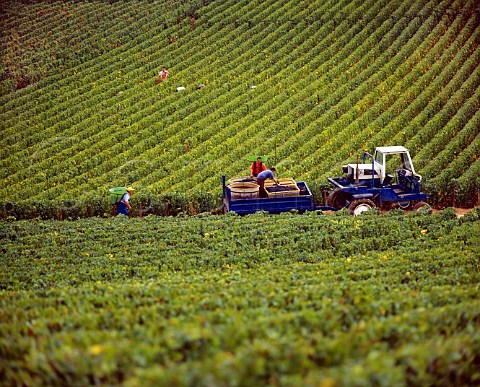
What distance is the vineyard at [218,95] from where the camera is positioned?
2244cm

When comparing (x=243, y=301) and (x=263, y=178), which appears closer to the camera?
(x=243, y=301)

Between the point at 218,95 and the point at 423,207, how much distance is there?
47.0ft

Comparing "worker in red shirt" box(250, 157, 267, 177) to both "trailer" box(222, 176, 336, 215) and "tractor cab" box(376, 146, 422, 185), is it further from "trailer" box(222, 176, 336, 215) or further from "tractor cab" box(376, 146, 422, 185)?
"tractor cab" box(376, 146, 422, 185)

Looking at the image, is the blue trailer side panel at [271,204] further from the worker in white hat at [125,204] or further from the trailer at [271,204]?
the worker in white hat at [125,204]

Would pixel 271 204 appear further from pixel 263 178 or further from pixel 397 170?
pixel 397 170

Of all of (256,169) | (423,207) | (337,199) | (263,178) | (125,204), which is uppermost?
(256,169)

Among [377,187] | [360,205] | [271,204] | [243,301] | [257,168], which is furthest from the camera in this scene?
[257,168]

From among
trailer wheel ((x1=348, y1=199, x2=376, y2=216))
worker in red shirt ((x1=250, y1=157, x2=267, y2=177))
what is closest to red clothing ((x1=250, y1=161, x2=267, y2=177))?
worker in red shirt ((x1=250, y1=157, x2=267, y2=177))

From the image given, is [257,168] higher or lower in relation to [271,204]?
higher

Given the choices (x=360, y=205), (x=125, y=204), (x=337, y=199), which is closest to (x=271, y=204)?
(x=337, y=199)

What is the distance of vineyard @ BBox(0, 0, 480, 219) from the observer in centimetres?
2244

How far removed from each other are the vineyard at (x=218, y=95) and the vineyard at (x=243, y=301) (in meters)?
4.61

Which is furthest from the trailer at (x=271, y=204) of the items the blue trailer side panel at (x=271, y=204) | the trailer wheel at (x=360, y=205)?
the trailer wheel at (x=360, y=205)

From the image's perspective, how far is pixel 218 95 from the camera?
96.6ft
